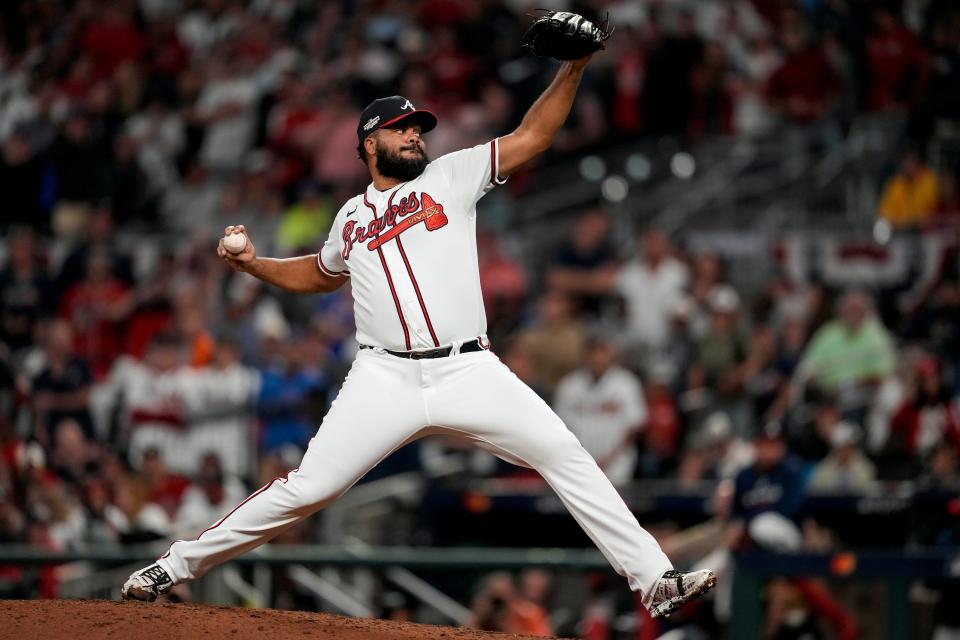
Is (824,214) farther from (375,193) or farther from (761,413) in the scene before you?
(375,193)

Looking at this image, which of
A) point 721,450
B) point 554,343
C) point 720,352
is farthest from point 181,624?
point 720,352

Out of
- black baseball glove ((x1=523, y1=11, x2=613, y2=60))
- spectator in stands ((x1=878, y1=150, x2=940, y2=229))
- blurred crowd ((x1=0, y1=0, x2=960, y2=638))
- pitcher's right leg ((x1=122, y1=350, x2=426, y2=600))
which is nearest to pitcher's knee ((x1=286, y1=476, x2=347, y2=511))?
pitcher's right leg ((x1=122, y1=350, x2=426, y2=600))

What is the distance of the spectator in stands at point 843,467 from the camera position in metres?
9.24

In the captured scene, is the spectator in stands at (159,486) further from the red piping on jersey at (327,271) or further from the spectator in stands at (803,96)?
the spectator in stands at (803,96)

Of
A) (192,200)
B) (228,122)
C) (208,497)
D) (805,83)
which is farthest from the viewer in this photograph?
(228,122)

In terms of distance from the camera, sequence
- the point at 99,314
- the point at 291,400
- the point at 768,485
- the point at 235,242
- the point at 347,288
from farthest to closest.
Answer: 1. the point at 99,314
2. the point at 347,288
3. the point at 291,400
4. the point at 768,485
5. the point at 235,242

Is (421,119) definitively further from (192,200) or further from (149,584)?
(192,200)

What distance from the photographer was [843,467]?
9.28 metres

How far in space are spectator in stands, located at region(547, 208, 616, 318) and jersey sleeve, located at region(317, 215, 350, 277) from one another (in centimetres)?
543

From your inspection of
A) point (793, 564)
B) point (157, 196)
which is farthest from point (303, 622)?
point (157, 196)

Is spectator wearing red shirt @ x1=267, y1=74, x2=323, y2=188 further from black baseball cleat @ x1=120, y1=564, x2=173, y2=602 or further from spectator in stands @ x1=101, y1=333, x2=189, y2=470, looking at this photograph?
black baseball cleat @ x1=120, y1=564, x2=173, y2=602

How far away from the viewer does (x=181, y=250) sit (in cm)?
1277

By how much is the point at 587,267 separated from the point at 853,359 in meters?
2.23

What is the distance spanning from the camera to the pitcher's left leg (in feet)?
17.4
